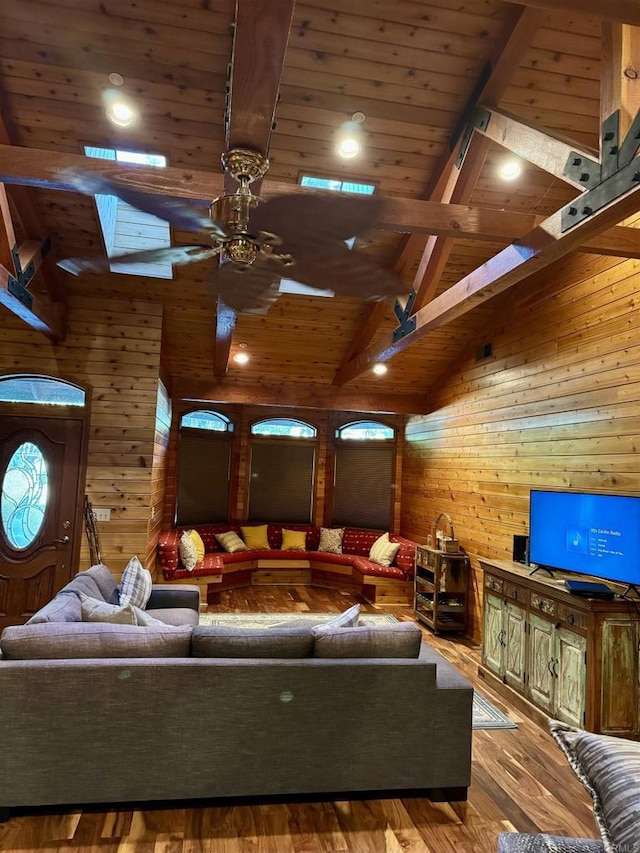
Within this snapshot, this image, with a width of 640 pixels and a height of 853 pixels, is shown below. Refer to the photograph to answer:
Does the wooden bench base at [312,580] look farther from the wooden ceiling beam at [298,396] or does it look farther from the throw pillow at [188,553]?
the wooden ceiling beam at [298,396]

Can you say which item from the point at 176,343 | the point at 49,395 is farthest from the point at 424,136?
the point at 49,395

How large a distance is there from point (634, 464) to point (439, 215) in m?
2.14

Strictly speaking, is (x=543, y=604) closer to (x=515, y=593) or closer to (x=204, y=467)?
(x=515, y=593)

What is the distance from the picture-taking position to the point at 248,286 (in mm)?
3348

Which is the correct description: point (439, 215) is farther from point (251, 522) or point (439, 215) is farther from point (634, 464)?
point (251, 522)

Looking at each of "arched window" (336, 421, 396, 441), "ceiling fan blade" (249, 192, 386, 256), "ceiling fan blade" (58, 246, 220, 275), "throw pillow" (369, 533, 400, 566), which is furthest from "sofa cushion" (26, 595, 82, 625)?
"arched window" (336, 421, 396, 441)

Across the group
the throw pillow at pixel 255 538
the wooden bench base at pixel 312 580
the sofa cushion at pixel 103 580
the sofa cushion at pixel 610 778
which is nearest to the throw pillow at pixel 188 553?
the wooden bench base at pixel 312 580

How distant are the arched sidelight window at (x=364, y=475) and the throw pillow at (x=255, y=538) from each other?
1.24 metres

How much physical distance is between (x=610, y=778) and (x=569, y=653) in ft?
9.39

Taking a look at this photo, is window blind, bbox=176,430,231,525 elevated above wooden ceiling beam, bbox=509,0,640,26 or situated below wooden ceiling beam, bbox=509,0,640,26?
below

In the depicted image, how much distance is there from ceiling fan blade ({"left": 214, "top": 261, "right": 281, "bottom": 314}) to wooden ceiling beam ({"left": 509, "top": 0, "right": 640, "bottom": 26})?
1.66m

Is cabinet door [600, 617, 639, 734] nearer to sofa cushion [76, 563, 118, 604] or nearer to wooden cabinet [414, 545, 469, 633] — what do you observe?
wooden cabinet [414, 545, 469, 633]

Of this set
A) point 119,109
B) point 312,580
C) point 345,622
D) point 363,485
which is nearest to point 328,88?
point 119,109

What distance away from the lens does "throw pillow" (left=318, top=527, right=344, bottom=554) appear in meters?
8.16
